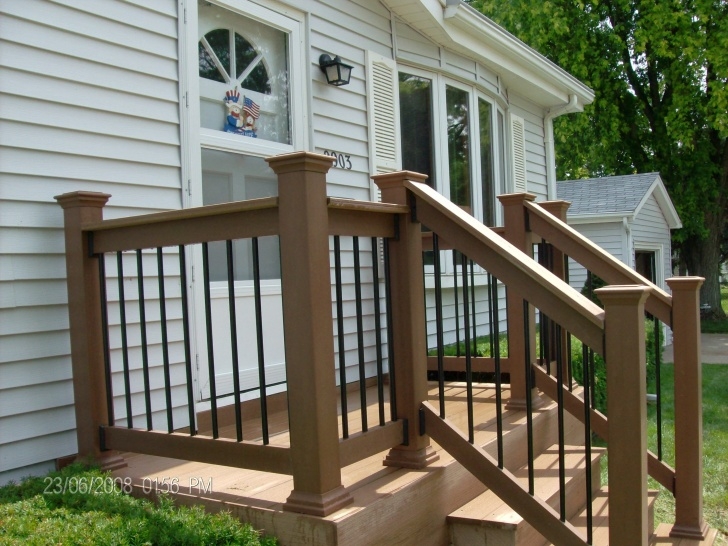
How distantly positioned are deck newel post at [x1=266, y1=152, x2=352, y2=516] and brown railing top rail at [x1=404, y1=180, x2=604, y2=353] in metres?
0.61

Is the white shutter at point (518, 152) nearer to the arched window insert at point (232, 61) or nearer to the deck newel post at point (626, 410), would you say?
the arched window insert at point (232, 61)

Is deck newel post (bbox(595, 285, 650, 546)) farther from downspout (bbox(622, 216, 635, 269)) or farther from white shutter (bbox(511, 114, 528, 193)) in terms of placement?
downspout (bbox(622, 216, 635, 269))

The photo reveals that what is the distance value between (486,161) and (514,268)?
4.93m

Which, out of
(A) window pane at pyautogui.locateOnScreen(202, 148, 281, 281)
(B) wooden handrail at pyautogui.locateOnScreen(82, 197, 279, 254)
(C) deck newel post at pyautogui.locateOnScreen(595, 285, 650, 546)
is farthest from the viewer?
(A) window pane at pyautogui.locateOnScreen(202, 148, 281, 281)

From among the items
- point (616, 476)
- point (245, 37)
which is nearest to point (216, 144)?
point (245, 37)

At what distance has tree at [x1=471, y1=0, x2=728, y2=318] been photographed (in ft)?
51.8

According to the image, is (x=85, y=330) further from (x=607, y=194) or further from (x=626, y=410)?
(x=607, y=194)

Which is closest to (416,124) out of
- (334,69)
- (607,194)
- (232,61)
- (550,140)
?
(334,69)

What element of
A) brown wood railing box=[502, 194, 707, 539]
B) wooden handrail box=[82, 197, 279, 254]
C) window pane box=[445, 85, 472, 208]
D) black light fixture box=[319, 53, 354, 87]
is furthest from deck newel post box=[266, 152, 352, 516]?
window pane box=[445, 85, 472, 208]

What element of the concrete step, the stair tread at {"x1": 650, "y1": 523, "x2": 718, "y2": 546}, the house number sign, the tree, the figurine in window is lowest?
the stair tread at {"x1": 650, "y1": 523, "x2": 718, "y2": 546}

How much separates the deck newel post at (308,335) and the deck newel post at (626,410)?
0.88m

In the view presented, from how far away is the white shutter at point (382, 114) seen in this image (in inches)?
212

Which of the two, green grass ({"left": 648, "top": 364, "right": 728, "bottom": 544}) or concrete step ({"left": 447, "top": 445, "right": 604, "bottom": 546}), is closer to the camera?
concrete step ({"left": 447, "top": 445, "right": 604, "bottom": 546})

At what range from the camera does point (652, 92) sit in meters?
17.9
